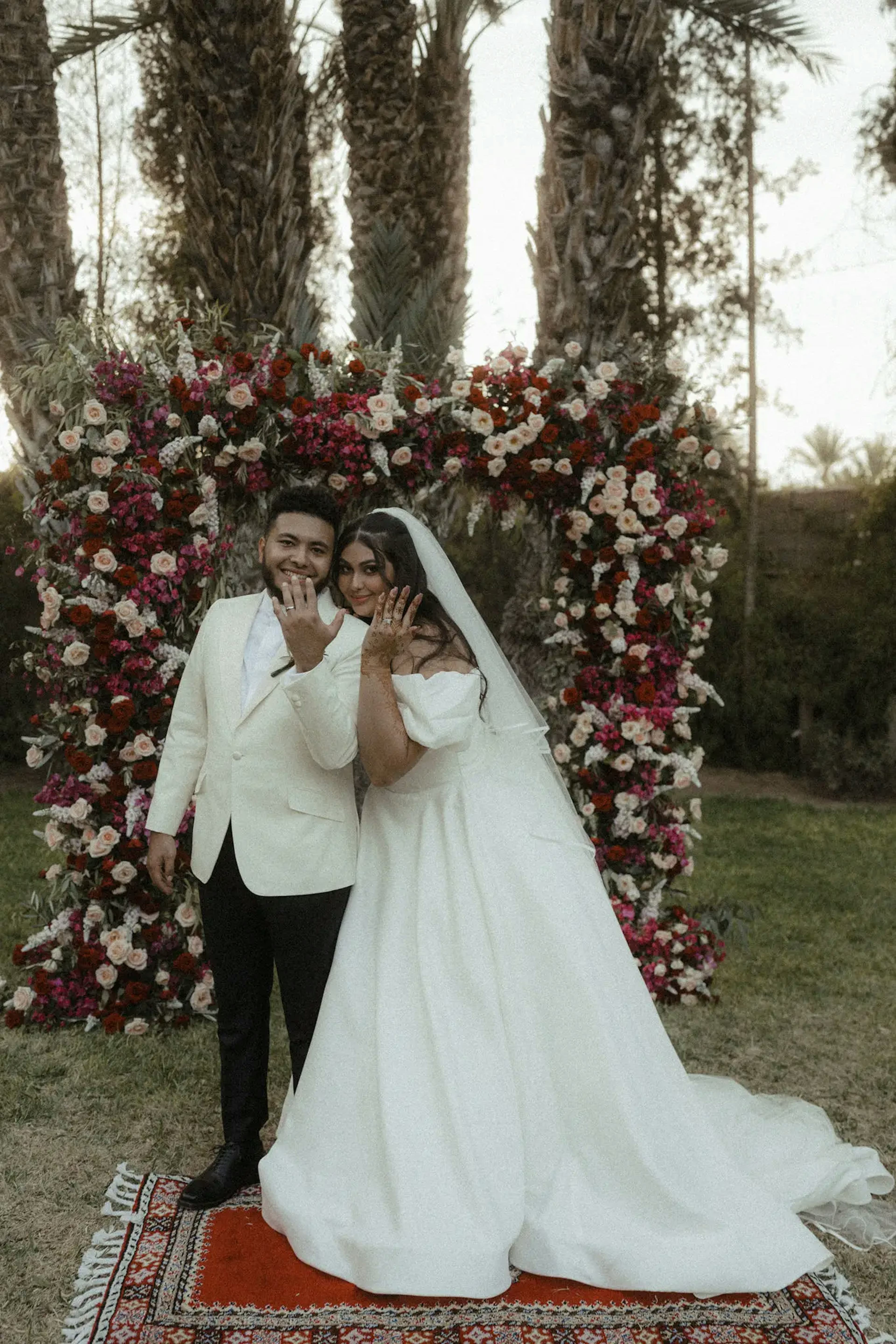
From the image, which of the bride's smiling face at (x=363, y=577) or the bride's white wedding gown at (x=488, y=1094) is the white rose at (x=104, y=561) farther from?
the bride's white wedding gown at (x=488, y=1094)

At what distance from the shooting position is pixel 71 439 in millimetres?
4480

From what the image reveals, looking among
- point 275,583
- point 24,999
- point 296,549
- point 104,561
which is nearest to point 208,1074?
point 24,999

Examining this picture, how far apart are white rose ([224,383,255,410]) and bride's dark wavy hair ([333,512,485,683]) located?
159cm

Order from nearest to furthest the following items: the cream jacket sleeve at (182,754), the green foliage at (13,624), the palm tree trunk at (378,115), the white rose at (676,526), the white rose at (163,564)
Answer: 1. the cream jacket sleeve at (182,754)
2. the white rose at (163,564)
3. the white rose at (676,526)
4. the palm tree trunk at (378,115)
5. the green foliage at (13,624)

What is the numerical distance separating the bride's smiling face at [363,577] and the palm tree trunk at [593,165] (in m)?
3.25

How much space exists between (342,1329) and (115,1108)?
1.65 metres

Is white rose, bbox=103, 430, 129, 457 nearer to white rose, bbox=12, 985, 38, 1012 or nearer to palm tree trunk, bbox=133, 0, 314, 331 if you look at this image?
palm tree trunk, bbox=133, 0, 314, 331

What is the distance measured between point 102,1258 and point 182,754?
139 centimetres

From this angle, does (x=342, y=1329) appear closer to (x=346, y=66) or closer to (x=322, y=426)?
(x=322, y=426)

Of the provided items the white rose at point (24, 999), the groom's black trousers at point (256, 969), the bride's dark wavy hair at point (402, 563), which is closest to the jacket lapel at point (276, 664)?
the bride's dark wavy hair at point (402, 563)

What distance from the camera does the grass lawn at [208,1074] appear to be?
308cm

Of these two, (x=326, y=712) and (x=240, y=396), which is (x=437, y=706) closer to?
(x=326, y=712)

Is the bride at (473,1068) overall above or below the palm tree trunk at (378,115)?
below

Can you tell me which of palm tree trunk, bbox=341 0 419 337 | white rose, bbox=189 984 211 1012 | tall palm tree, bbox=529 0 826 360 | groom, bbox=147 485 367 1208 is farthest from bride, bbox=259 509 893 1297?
palm tree trunk, bbox=341 0 419 337
